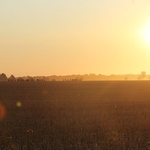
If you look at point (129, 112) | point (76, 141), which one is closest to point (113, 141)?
point (76, 141)

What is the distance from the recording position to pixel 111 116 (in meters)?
23.5

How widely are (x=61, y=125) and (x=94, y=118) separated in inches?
120

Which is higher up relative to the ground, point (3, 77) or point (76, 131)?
point (3, 77)

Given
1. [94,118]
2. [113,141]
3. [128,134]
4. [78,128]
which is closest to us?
[113,141]

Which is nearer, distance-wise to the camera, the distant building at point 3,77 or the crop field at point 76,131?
the crop field at point 76,131

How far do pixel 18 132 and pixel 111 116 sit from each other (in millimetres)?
7391

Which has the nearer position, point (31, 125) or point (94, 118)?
point (31, 125)

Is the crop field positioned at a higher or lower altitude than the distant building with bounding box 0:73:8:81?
lower

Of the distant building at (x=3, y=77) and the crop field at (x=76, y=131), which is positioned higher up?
the distant building at (x=3, y=77)

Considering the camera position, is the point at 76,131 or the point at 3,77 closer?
the point at 76,131

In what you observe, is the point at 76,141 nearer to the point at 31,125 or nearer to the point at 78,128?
the point at 78,128

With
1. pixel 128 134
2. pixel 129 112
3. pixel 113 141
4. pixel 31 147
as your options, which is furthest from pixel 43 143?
pixel 129 112

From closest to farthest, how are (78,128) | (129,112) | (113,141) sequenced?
(113,141)
(78,128)
(129,112)

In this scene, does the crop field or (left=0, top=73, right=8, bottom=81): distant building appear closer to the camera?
the crop field
